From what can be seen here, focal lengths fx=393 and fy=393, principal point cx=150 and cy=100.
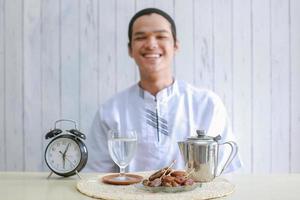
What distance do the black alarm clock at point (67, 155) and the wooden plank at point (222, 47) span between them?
1.07 metres

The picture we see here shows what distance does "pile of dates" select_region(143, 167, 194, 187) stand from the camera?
1.10 meters

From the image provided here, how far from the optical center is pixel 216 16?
7.09 feet

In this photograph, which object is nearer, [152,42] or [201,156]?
[201,156]

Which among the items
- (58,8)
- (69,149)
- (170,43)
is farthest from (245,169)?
(58,8)

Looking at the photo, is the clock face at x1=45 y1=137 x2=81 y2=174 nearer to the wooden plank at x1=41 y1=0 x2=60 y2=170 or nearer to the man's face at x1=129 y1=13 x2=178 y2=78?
the man's face at x1=129 y1=13 x2=178 y2=78

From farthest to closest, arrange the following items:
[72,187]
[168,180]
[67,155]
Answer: [67,155] → [72,187] → [168,180]

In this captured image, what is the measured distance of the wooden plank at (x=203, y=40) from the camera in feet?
7.09

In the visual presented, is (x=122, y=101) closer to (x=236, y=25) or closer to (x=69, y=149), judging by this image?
(x=69, y=149)

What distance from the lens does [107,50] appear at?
85.7 inches

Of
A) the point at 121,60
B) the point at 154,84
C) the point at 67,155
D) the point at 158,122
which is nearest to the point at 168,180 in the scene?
the point at 67,155

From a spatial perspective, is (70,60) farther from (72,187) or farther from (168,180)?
(168,180)

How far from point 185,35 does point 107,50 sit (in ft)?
1.44

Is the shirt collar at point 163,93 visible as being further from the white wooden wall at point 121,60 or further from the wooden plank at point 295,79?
the wooden plank at point 295,79

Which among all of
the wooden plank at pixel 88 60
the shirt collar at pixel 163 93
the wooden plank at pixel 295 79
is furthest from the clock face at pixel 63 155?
the wooden plank at pixel 295 79
